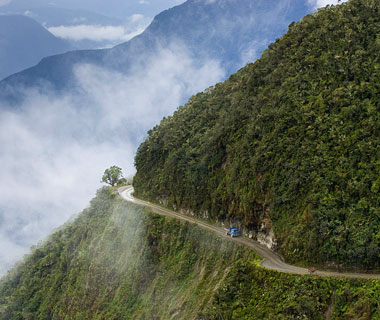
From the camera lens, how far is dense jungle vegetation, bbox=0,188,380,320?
35375 millimetres

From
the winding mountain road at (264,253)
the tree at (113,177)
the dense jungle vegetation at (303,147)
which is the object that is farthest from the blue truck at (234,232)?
the tree at (113,177)

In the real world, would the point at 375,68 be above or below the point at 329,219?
above

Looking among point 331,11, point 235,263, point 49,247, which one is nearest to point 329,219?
point 235,263

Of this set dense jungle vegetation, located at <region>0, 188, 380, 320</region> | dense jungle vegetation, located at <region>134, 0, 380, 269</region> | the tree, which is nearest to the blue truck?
dense jungle vegetation, located at <region>0, 188, 380, 320</region>

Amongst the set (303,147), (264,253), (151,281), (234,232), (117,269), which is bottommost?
(151,281)

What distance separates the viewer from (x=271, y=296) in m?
37.8

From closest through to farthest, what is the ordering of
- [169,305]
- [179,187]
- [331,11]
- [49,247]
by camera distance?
[169,305], [331,11], [179,187], [49,247]

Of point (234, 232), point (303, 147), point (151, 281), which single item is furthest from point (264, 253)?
point (151, 281)

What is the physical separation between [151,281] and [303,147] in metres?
28.4

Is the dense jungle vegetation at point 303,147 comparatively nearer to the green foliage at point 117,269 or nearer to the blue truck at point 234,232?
the blue truck at point 234,232

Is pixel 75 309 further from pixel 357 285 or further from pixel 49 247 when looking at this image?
pixel 357 285

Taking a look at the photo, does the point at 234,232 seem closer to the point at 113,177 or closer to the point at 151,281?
the point at 151,281

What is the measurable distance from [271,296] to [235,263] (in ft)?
30.3

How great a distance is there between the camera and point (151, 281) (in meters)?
58.4
